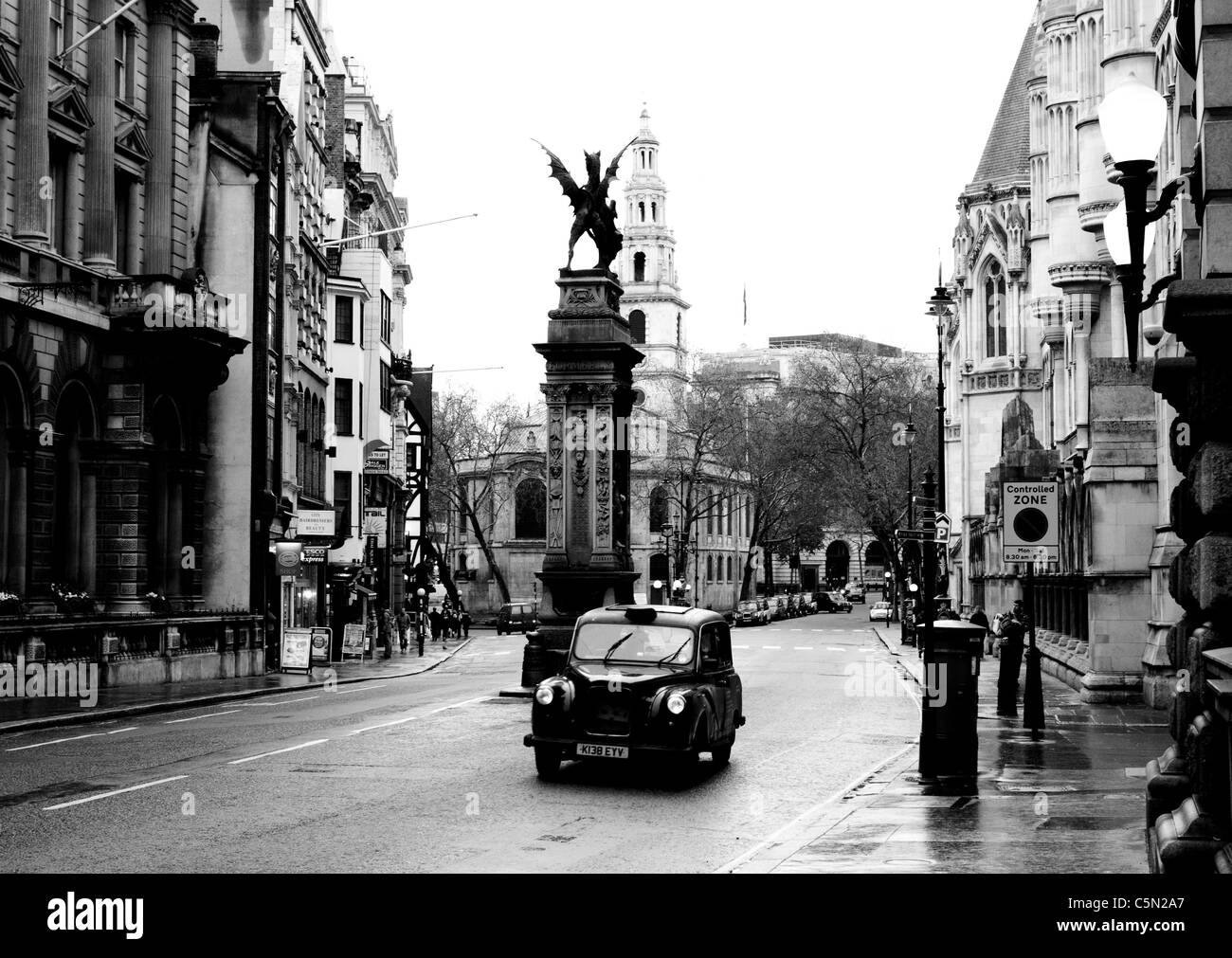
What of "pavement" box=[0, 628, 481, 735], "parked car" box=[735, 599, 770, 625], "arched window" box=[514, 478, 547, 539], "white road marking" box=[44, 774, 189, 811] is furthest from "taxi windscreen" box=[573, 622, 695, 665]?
"arched window" box=[514, 478, 547, 539]

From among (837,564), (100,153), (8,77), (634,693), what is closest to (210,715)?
(634,693)

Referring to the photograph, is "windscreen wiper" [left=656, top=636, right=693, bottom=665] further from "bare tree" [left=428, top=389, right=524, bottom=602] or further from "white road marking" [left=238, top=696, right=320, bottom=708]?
"bare tree" [left=428, top=389, right=524, bottom=602]

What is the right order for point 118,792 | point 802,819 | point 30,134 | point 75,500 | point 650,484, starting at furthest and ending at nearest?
1. point 650,484
2. point 75,500
3. point 30,134
4. point 118,792
5. point 802,819

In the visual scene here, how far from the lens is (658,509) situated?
392 feet

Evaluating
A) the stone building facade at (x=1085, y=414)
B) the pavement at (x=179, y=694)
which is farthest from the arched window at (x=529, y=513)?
the pavement at (x=179, y=694)

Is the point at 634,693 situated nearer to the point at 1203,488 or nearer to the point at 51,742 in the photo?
the point at 51,742

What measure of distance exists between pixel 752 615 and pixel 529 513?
1729 inches

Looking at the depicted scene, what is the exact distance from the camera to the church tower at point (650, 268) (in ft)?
519

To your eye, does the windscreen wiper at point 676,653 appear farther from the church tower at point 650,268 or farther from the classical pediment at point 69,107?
Answer: the church tower at point 650,268

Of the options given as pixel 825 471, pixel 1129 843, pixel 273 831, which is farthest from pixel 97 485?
pixel 825 471

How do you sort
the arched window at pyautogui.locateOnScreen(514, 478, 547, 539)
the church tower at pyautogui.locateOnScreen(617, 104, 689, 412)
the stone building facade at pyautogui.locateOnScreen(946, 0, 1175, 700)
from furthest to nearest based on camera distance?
1. the church tower at pyautogui.locateOnScreen(617, 104, 689, 412)
2. the arched window at pyautogui.locateOnScreen(514, 478, 547, 539)
3. the stone building facade at pyautogui.locateOnScreen(946, 0, 1175, 700)

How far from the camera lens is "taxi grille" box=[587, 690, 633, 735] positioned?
57.0 ft

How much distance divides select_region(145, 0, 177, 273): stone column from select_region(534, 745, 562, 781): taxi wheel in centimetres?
2443

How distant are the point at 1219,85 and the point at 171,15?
111 feet
